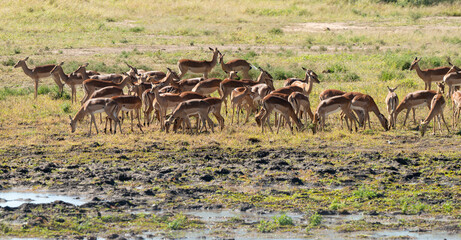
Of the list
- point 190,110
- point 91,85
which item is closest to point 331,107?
point 190,110

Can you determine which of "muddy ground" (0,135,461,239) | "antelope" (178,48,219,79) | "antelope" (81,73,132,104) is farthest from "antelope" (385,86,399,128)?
"antelope" (178,48,219,79)

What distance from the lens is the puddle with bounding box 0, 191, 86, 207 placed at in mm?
9719

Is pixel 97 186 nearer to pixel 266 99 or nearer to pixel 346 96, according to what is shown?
pixel 266 99

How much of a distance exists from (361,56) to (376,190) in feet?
54.8

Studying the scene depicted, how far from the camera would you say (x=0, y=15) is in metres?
40.0

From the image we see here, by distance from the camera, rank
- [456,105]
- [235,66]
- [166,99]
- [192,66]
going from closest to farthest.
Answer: [166,99] < [456,105] < [192,66] < [235,66]

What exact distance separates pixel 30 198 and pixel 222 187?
2710mm

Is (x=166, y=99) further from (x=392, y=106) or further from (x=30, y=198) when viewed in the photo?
(x=30, y=198)

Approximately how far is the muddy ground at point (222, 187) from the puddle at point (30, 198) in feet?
0.66

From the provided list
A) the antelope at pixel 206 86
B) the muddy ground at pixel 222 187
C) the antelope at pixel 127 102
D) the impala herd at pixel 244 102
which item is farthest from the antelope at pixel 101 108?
the antelope at pixel 206 86

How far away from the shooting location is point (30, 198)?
9961 millimetres

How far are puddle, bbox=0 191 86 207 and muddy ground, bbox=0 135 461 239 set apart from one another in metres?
0.20

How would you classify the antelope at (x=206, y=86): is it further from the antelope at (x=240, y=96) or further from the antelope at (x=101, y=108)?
the antelope at (x=101, y=108)

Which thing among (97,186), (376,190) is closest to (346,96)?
(376,190)
